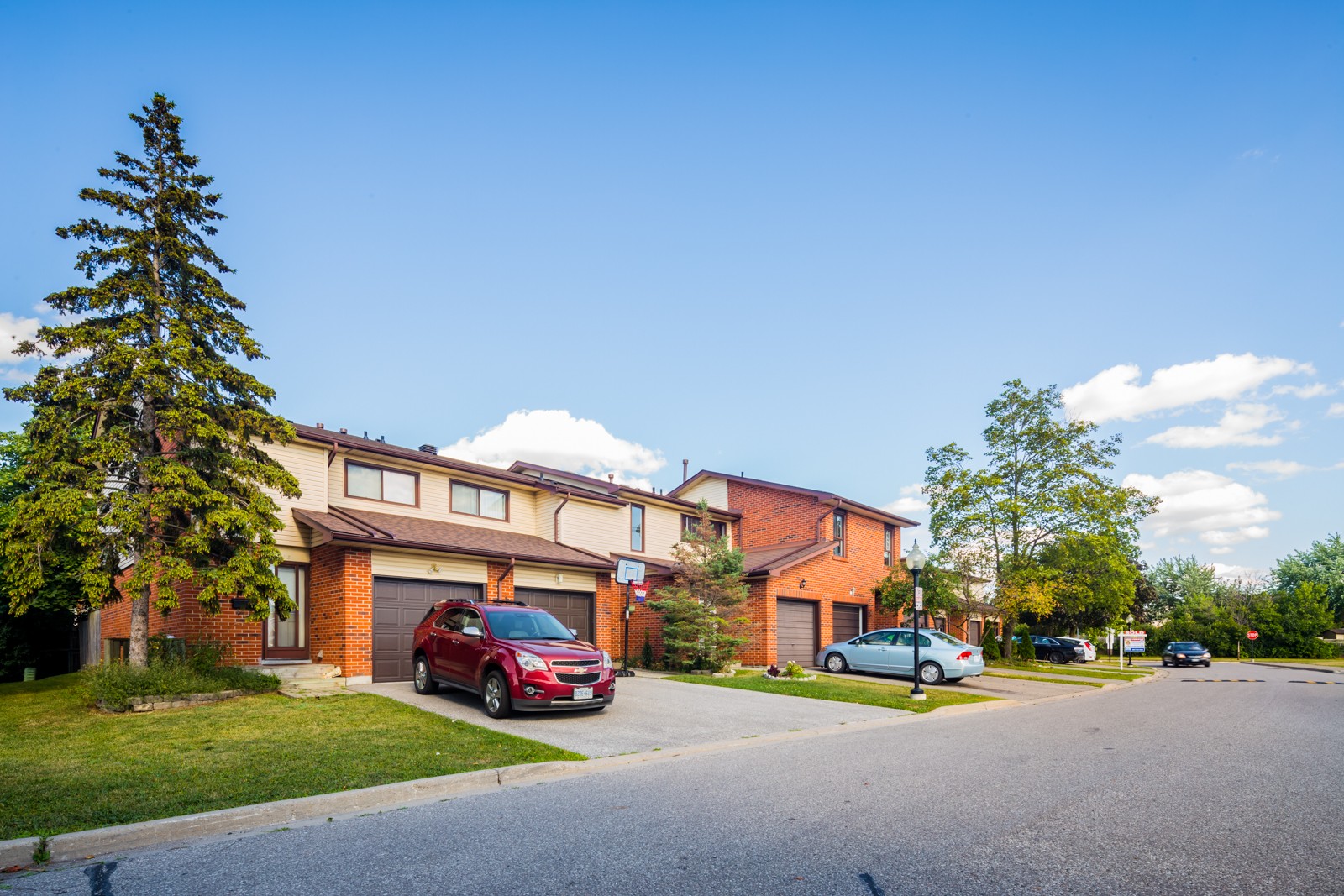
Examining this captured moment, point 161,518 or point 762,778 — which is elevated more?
point 161,518

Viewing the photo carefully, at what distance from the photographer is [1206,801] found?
676 cm

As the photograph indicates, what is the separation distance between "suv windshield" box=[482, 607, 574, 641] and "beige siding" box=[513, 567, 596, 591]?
6.60 m

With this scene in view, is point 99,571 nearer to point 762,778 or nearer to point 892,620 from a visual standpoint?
point 762,778

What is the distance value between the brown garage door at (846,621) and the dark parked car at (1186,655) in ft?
62.4

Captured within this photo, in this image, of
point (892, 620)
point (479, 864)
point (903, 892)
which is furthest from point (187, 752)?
point (892, 620)

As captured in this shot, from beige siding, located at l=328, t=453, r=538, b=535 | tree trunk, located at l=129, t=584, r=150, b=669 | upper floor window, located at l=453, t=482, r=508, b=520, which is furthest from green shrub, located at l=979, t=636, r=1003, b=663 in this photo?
tree trunk, located at l=129, t=584, r=150, b=669

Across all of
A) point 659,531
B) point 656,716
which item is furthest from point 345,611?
point 659,531

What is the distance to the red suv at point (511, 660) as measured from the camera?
1156 cm

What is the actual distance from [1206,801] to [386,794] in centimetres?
711

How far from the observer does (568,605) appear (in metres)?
21.2

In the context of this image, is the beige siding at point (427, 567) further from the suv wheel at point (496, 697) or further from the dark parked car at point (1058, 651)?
the dark parked car at point (1058, 651)

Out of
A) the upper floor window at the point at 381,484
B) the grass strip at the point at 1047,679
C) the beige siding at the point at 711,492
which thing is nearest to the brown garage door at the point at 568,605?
the upper floor window at the point at 381,484

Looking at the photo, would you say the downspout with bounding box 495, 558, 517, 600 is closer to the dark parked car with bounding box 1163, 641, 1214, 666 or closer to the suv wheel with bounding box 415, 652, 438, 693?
the suv wheel with bounding box 415, 652, 438, 693

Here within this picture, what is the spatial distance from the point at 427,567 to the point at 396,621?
133 centimetres
